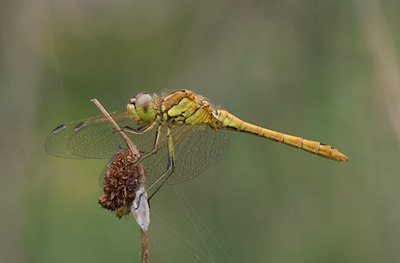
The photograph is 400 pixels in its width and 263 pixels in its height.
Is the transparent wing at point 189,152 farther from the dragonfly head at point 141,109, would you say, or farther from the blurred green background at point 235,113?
the blurred green background at point 235,113

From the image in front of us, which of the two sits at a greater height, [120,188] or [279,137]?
[279,137]

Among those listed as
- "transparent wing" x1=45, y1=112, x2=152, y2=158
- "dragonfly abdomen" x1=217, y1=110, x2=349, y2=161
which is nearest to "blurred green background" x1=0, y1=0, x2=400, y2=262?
"dragonfly abdomen" x1=217, y1=110, x2=349, y2=161

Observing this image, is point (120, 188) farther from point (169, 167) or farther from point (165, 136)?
point (165, 136)

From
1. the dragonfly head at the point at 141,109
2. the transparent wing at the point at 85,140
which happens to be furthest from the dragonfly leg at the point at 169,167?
the transparent wing at the point at 85,140

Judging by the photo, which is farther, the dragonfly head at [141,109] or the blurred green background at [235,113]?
the blurred green background at [235,113]

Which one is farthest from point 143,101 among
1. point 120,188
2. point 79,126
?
point 120,188

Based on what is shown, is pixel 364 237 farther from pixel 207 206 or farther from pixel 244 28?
pixel 244 28
